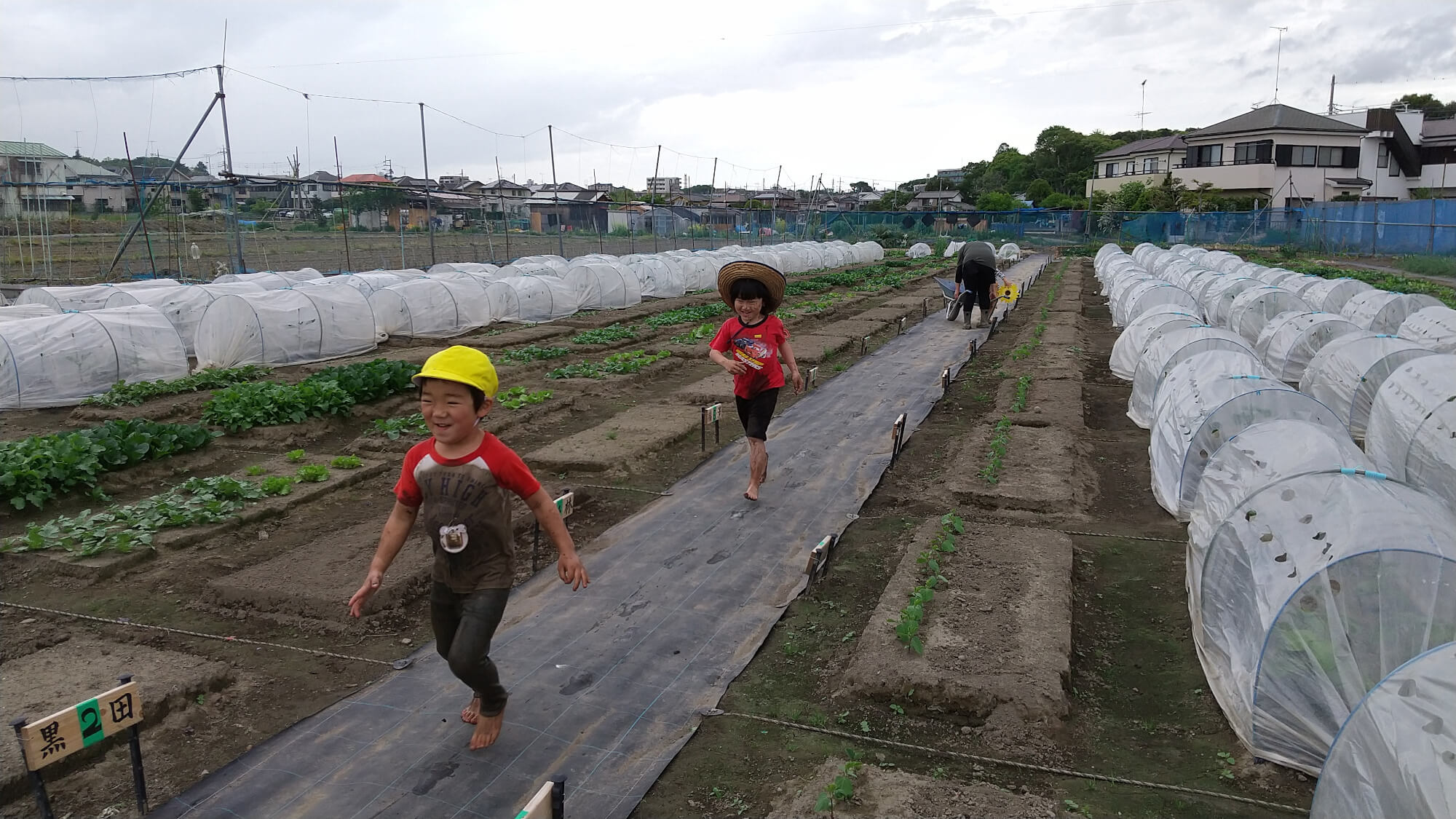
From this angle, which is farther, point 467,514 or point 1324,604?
point 1324,604

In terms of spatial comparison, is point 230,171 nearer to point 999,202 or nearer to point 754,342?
point 754,342

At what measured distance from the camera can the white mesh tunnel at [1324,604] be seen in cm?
351

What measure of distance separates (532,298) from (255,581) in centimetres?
1559

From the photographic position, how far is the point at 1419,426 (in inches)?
273

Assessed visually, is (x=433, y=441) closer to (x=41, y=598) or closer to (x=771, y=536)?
(x=771, y=536)

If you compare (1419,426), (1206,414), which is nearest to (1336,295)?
(1419,426)

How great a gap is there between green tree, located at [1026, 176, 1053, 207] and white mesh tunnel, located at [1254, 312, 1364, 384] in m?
65.3

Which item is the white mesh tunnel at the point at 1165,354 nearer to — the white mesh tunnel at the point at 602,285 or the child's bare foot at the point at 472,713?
the child's bare foot at the point at 472,713

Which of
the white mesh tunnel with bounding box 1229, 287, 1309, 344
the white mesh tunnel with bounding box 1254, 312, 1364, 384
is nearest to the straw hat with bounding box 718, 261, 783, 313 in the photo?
the white mesh tunnel with bounding box 1254, 312, 1364, 384

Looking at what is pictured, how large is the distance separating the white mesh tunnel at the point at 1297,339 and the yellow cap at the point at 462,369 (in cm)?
1065

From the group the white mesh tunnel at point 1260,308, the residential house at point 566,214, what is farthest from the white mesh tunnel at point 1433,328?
the residential house at point 566,214

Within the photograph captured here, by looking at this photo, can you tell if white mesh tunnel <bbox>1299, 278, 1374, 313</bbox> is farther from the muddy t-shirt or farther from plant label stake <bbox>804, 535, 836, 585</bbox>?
the muddy t-shirt

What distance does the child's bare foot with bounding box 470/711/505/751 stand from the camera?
12.4 feet

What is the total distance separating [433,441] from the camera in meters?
3.53
